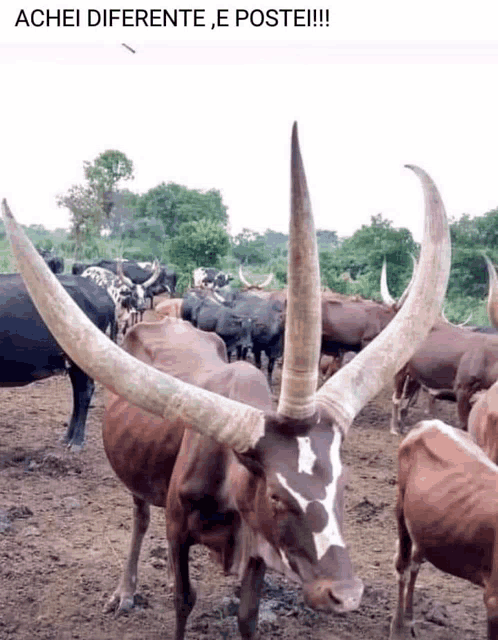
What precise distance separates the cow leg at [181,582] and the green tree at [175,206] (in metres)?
39.6

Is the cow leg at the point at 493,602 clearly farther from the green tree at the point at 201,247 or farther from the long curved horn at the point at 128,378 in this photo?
the green tree at the point at 201,247

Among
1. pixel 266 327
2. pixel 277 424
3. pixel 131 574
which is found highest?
pixel 277 424

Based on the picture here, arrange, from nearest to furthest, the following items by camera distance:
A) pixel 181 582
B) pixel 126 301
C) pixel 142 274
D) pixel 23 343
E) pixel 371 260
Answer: pixel 181 582, pixel 23 343, pixel 126 301, pixel 371 260, pixel 142 274

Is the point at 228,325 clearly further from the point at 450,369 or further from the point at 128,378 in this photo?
the point at 128,378

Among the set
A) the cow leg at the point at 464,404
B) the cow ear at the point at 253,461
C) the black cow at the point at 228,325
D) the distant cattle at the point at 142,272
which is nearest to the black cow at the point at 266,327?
the black cow at the point at 228,325

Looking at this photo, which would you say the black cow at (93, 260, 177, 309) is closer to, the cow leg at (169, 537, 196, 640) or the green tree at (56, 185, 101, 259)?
the green tree at (56, 185, 101, 259)

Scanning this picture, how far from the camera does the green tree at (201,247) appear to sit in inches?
1216

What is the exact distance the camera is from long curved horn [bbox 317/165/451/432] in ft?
10.1

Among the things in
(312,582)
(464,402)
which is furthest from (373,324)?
(312,582)

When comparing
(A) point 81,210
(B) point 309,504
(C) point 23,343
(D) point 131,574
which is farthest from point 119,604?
(A) point 81,210

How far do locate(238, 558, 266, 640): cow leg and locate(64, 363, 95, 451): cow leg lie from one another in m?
4.61

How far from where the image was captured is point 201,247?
1221 inches

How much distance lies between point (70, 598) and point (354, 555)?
2.22 metres

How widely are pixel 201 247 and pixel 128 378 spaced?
28572 mm
